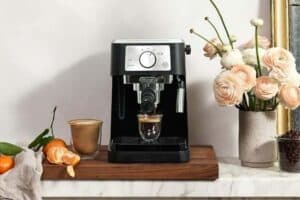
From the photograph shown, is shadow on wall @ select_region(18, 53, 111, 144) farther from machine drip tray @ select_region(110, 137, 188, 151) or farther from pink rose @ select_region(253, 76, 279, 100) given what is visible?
pink rose @ select_region(253, 76, 279, 100)

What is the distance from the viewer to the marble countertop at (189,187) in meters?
1.41

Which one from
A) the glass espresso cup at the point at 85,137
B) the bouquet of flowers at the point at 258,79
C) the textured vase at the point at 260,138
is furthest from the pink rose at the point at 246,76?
the glass espresso cup at the point at 85,137

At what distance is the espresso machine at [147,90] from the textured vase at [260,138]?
161mm

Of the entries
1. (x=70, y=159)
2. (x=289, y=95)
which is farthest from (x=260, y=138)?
(x=70, y=159)

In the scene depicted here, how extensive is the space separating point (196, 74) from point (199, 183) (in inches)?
15.9

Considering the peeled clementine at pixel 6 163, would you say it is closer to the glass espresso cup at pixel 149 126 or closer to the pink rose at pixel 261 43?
the glass espresso cup at pixel 149 126

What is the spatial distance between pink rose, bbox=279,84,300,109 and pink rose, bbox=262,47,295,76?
0.04 m

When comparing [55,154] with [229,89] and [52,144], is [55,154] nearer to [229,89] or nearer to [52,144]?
[52,144]

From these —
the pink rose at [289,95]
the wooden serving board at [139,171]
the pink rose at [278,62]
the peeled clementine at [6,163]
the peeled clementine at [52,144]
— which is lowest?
the wooden serving board at [139,171]

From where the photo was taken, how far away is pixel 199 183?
4.65ft

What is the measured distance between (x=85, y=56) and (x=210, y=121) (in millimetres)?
410

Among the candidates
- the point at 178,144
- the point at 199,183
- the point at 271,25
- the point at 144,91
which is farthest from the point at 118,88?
the point at 271,25

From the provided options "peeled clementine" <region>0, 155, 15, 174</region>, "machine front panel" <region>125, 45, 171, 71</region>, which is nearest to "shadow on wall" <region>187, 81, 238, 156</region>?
"machine front panel" <region>125, 45, 171, 71</region>

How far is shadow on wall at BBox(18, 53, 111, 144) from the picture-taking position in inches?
68.2
